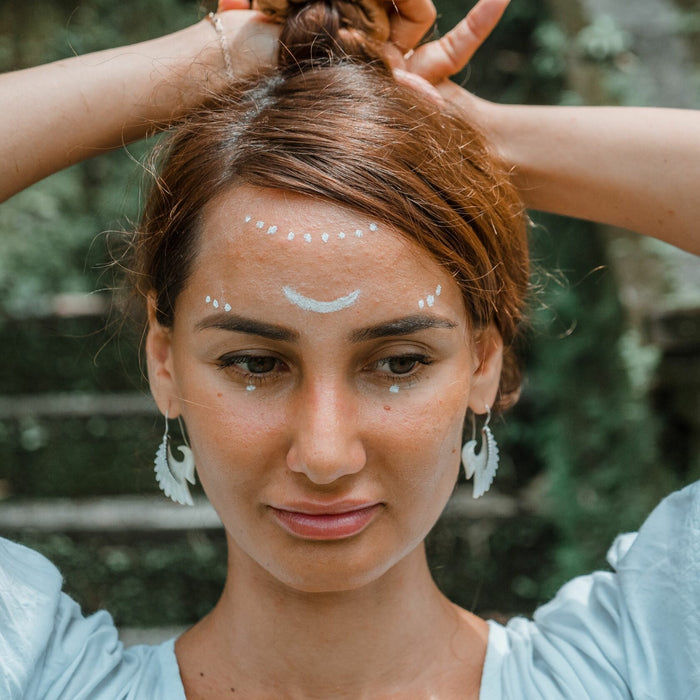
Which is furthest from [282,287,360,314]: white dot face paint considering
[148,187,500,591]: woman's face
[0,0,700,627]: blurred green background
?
[0,0,700,627]: blurred green background

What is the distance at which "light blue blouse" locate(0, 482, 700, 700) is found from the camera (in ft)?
4.40

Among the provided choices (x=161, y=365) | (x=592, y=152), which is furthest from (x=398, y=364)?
(x=592, y=152)

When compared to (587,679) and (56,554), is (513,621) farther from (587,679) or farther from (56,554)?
(56,554)

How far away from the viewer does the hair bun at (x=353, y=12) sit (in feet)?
4.62

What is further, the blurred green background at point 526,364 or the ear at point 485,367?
the blurred green background at point 526,364

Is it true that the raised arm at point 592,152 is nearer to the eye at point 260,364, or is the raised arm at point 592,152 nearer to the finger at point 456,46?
the finger at point 456,46

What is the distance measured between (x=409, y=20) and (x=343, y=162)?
0.36m

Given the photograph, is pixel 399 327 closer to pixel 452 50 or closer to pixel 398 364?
pixel 398 364

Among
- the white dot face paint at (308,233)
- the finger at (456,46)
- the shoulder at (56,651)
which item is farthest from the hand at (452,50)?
the shoulder at (56,651)

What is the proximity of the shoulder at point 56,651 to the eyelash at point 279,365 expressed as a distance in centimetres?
48

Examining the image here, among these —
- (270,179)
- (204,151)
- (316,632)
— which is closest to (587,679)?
(316,632)

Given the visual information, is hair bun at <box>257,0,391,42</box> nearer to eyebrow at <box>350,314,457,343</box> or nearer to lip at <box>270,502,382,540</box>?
eyebrow at <box>350,314,457,343</box>

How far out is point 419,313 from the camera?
50.5 inches

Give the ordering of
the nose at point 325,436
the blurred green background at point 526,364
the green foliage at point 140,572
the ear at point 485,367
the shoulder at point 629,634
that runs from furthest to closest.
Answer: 1. the green foliage at point 140,572
2. the blurred green background at point 526,364
3. the ear at point 485,367
4. the shoulder at point 629,634
5. the nose at point 325,436
